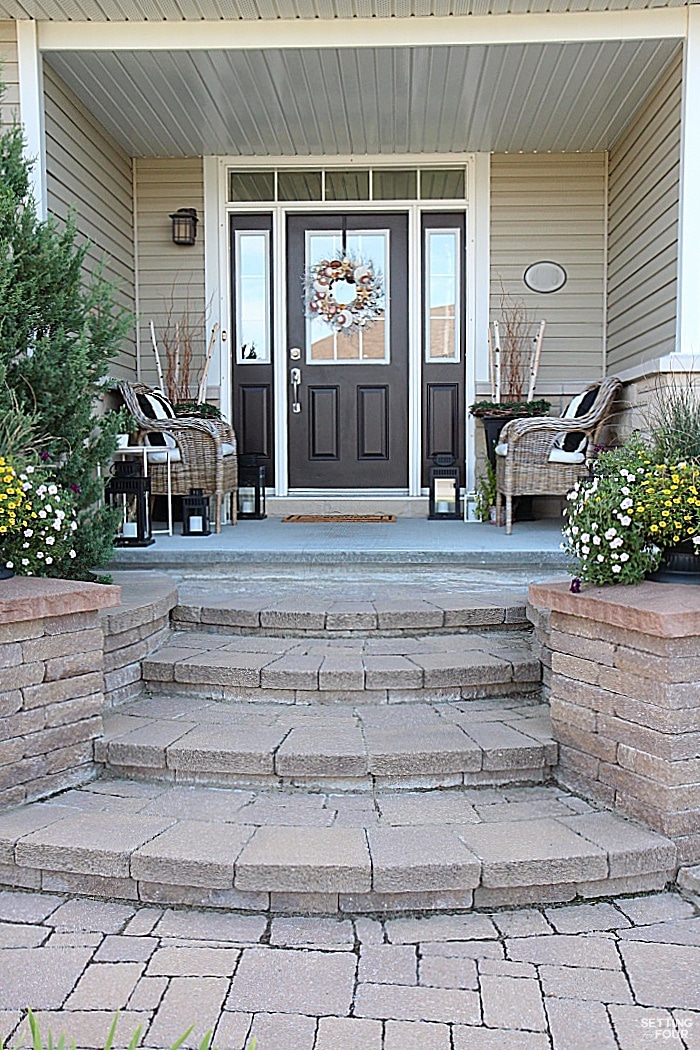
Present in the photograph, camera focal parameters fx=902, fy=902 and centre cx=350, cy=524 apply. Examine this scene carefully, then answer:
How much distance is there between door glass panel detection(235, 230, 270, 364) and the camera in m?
6.21

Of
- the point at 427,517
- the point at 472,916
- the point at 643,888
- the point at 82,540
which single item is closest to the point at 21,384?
the point at 82,540

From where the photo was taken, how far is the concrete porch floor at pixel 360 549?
12.6 ft

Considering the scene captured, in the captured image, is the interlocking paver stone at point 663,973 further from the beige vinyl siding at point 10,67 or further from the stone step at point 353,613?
the beige vinyl siding at point 10,67

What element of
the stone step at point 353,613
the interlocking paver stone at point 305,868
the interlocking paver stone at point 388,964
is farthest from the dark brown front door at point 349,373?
the interlocking paver stone at point 388,964

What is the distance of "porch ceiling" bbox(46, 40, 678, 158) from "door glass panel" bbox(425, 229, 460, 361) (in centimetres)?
59

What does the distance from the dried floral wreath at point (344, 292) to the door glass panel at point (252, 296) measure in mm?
300

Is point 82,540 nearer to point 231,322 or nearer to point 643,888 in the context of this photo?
point 643,888

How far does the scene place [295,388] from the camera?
6.22m

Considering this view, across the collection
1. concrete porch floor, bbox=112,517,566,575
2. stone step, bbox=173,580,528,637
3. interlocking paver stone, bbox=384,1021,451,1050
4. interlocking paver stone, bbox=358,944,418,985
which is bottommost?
interlocking paver stone, bbox=384,1021,451,1050

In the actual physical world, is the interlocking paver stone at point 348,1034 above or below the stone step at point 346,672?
below

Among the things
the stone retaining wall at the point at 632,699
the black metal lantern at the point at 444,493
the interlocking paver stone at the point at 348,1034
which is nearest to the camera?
the interlocking paver stone at the point at 348,1034

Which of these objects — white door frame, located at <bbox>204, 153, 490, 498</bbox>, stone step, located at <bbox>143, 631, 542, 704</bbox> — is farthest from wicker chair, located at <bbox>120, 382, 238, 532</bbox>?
stone step, located at <bbox>143, 631, 542, 704</bbox>

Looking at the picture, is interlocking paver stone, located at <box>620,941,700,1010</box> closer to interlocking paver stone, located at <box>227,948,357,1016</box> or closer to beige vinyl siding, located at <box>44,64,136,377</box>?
interlocking paver stone, located at <box>227,948,357,1016</box>

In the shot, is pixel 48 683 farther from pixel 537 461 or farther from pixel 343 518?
pixel 343 518
